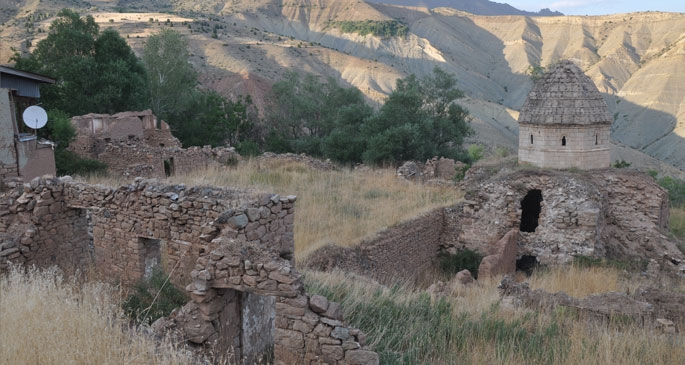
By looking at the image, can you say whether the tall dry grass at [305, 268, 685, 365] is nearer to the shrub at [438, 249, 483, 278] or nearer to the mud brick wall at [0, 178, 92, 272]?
the mud brick wall at [0, 178, 92, 272]

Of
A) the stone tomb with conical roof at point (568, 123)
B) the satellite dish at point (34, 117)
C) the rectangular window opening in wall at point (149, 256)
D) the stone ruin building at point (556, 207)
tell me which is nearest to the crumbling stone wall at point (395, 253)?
the stone ruin building at point (556, 207)

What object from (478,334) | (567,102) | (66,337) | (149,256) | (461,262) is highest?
(567,102)

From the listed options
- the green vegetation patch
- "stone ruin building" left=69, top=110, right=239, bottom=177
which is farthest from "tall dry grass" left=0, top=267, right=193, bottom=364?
the green vegetation patch

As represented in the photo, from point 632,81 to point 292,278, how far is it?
3471 inches

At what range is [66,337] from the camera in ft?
14.0

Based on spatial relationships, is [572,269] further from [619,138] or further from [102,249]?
[619,138]

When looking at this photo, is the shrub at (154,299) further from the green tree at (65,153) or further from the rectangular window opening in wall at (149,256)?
the green tree at (65,153)

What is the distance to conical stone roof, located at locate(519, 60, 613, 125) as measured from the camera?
54.4ft

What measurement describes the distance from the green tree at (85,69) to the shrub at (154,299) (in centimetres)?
1743

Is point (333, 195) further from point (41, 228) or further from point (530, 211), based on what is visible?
point (41, 228)

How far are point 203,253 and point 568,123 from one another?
46.2ft

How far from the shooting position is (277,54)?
6319 cm

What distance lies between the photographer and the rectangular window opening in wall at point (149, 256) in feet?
24.2

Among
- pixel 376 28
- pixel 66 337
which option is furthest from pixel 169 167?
pixel 376 28
